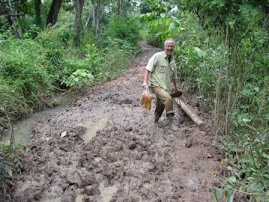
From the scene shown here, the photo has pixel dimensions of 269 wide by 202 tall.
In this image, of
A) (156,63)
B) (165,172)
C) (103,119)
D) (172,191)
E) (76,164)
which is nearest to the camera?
(172,191)

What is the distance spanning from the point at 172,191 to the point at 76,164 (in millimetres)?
1516

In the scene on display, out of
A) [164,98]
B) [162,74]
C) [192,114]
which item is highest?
[162,74]

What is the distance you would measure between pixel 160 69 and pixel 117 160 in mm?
1769

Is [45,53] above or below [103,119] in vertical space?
above

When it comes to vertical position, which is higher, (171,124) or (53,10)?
(53,10)

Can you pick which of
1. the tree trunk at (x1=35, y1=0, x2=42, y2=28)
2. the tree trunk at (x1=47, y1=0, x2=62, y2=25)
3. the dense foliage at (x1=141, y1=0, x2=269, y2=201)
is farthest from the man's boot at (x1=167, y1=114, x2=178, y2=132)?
the tree trunk at (x1=35, y1=0, x2=42, y2=28)

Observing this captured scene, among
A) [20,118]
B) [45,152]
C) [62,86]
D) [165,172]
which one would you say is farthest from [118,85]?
[165,172]

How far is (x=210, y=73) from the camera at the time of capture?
529 centimetres

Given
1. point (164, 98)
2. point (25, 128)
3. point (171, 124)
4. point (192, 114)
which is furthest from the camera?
point (25, 128)

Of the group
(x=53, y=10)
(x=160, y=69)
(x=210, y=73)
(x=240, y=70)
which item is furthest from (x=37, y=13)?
(x=240, y=70)

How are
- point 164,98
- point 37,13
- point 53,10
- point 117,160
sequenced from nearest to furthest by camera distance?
point 117,160 < point 164,98 < point 53,10 < point 37,13

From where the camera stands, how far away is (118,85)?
7836 mm

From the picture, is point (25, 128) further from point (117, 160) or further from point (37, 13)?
point (37, 13)

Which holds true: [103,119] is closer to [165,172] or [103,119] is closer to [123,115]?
[123,115]
